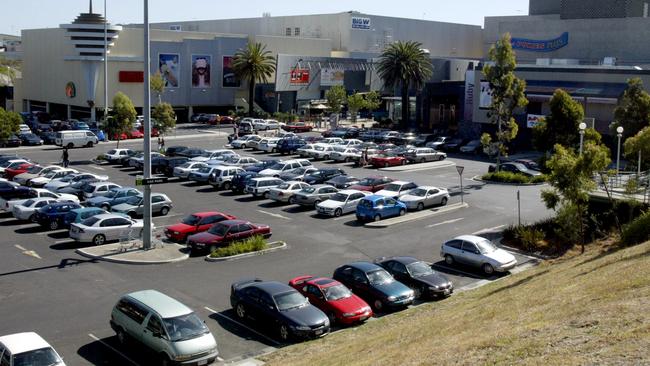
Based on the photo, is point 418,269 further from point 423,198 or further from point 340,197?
point 423,198

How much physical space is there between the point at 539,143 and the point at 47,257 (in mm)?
30816

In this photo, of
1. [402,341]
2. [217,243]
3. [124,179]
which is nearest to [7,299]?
[217,243]

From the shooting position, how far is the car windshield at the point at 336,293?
72.7ft

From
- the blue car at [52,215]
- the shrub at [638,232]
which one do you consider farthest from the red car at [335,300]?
the blue car at [52,215]

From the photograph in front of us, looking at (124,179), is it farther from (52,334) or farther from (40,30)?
(40,30)

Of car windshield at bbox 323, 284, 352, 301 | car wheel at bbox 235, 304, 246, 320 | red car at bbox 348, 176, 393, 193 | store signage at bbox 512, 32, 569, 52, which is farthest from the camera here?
store signage at bbox 512, 32, 569, 52

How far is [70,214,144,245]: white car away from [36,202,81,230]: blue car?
9.15ft

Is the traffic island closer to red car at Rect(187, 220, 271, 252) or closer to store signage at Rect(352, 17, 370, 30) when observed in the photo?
red car at Rect(187, 220, 271, 252)

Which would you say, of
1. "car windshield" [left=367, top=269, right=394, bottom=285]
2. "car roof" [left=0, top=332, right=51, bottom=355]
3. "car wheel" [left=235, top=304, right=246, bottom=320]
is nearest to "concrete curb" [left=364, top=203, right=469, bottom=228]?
"car windshield" [left=367, top=269, right=394, bottom=285]

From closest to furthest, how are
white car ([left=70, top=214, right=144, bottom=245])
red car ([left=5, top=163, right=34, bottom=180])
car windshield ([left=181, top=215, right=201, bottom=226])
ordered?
white car ([left=70, top=214, right=144, bottom=245]), car windshield ([left=181, top=215, right=201, bottom=226]), red car ([left=5, top=163, right=34, bottom=180])

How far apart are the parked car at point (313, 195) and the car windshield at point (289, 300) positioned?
17.3 m

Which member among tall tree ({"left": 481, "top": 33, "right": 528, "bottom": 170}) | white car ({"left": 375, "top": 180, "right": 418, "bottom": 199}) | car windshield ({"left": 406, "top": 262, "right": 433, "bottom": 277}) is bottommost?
car windshield ({"left": 406, "top": 262, "right": 433, "bottom": 277})

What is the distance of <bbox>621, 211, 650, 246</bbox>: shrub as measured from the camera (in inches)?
1022

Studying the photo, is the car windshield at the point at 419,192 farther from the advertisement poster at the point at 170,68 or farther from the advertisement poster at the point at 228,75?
the advertisement poster at the point at 228,75
